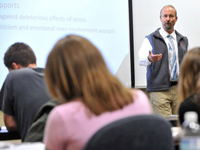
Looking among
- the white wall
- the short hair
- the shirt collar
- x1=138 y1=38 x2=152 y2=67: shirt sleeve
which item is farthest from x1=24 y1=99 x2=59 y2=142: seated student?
the white wall

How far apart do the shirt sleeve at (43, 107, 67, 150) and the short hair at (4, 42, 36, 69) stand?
4.02 ft

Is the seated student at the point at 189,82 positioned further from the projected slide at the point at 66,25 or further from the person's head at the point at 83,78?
the projected slide at the point at 66,25

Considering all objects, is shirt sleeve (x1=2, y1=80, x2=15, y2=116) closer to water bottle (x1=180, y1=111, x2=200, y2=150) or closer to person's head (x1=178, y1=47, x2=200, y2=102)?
person's head (x1=178, y1=47, x2=200, y2=102)

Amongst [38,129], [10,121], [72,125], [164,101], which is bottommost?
[164,101]

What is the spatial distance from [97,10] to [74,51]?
3.09m

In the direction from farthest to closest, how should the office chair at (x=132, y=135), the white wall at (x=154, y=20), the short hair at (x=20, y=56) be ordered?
the white wall at (x=154, y=20) → the short hair at (x=20, y=56) → the office chair at (x=132, y=135)

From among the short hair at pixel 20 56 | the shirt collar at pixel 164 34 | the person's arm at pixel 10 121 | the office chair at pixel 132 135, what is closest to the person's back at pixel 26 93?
the person's arm at pixel 10 121

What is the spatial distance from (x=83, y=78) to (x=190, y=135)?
0.47 m

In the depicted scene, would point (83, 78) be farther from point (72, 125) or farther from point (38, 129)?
point (38, 129)

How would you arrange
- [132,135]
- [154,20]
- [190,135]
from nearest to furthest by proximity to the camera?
[132,135] → [190,135] → [154,20]

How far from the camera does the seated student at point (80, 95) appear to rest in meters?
1.14

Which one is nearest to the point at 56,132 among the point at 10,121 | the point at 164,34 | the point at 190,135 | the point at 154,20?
the point at 190,135

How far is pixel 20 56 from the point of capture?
2.30m

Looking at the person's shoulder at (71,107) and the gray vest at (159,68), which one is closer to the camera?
the person's shoulder at (71,107)
